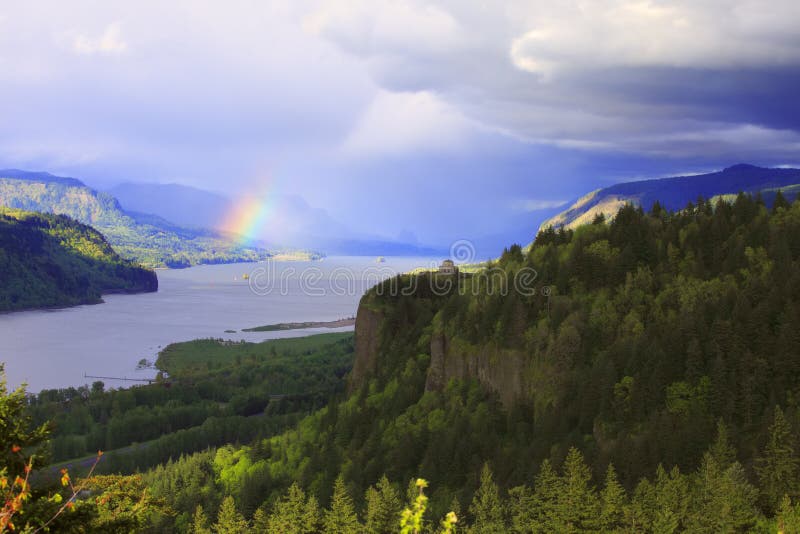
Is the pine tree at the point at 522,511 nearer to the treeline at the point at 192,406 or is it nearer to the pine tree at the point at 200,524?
the pine tree at the point at 200,524

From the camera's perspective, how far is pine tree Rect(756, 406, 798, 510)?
29.8 m

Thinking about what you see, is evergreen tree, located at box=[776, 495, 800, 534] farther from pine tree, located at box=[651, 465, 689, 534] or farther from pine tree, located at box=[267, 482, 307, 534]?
pine tree, located at box=[267, 482, 307, 534]

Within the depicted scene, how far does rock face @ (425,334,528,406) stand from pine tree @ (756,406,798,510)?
1755 centimetres

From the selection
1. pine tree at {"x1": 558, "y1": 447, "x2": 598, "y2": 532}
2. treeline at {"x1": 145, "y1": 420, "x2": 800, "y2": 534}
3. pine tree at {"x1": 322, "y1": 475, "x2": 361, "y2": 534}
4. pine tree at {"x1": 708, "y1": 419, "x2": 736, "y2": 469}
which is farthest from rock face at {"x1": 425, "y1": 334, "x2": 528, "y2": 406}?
Result: pine tree at {"x1": 708, "y1": 419, "x2": 736, "y2": 469}

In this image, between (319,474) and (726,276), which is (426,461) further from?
(726,276)

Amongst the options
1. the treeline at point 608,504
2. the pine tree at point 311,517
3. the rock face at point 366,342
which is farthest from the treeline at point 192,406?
the treeline at point 608,504

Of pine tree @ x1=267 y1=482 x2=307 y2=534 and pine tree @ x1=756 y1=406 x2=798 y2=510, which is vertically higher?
pine tree @ x1=756 y1=406 x2=798 y2=510

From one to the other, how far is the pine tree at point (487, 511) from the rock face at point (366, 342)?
3207cm

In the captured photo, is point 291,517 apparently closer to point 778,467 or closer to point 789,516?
point 778,467

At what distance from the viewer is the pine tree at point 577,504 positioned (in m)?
32.0

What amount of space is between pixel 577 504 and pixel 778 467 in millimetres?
8623

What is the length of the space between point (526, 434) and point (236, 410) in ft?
221

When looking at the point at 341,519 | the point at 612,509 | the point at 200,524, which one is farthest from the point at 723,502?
the point at 200,524

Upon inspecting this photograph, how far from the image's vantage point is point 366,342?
69938mm
